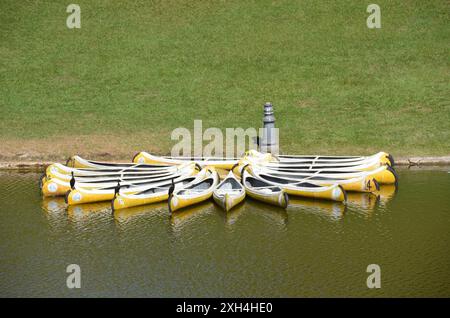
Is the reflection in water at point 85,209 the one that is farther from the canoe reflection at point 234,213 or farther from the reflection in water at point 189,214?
the canoe reflection at point 234,213

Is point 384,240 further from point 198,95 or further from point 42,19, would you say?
point 42,19

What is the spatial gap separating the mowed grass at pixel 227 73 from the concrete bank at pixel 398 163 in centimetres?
149

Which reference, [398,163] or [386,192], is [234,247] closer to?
[386,192]

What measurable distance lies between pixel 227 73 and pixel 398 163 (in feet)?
65.8

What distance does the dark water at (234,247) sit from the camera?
80.8 feet

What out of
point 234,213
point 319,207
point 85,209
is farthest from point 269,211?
point 85,209

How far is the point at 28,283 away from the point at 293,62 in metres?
37.4

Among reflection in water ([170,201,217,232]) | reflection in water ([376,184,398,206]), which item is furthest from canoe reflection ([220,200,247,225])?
reflection in water ([376,184,398,206])

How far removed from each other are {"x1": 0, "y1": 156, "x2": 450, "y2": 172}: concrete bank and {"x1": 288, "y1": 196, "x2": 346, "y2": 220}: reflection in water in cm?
1020

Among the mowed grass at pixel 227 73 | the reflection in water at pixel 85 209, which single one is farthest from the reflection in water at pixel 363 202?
the reflection in water at pixel 85 209

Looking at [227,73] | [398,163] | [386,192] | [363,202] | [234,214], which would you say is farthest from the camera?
[227,73]

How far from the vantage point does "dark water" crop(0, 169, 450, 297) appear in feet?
80.8

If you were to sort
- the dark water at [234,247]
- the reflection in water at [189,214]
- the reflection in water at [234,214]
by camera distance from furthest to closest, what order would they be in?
the reflection in water at [234,214]
the reflection in water at [189,214]
the dark water at [234,247]

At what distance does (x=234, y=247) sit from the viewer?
92.6 ft
